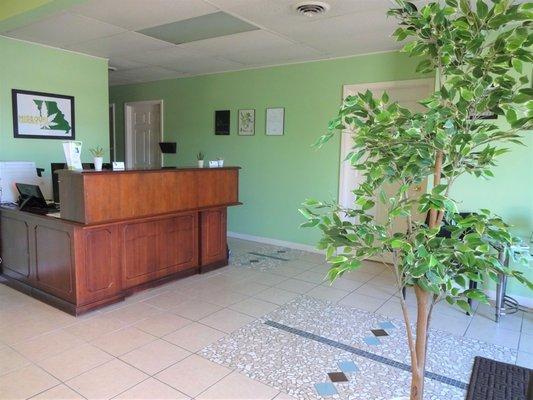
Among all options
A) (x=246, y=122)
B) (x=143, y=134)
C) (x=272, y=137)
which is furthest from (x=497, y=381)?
(x=143, y=134)

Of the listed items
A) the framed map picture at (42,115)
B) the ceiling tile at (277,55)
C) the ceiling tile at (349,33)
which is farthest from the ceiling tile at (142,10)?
the framed map picture at (42,115)

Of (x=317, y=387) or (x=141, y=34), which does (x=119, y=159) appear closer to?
(x=141, y=34)

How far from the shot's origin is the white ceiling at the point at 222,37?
128 inches

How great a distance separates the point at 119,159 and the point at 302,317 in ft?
17.9

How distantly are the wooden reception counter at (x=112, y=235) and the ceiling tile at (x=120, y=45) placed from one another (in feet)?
5.12

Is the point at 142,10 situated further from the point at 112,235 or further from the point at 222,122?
the point at 222,122

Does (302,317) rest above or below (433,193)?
below

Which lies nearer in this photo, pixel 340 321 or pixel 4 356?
pixel 4 356

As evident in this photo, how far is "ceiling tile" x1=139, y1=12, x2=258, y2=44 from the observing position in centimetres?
356

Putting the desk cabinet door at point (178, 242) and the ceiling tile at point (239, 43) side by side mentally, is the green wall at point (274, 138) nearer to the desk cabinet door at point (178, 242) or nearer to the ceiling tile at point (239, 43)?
the ceiling tile at point (239, 43)

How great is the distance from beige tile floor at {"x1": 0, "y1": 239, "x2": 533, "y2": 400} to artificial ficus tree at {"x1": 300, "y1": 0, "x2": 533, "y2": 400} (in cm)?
127

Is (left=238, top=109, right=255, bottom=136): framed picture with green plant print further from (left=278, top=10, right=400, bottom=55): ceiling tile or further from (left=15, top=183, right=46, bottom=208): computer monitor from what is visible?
(left=15, top=183, right=46, bottom=208): computer monitor

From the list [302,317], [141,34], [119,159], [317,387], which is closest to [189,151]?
[119,159]

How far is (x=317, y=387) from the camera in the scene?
222cm
